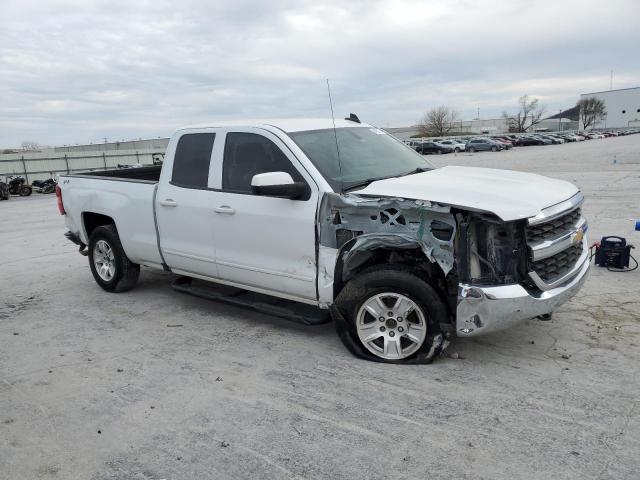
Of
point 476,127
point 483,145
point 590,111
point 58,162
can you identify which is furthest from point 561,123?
point 58,162

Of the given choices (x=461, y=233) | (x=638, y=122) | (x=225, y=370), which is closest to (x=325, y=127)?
(x=461, y=233)

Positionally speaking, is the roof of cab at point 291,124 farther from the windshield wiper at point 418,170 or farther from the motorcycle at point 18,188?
the motorcycle at point 18,188

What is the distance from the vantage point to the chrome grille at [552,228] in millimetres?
3801

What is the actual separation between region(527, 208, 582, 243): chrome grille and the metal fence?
79.6 ft

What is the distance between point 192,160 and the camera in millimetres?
5391

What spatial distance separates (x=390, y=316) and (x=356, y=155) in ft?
5.23

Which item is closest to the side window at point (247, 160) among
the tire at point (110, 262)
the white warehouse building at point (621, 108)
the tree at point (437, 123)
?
the tire at point (110, 262)

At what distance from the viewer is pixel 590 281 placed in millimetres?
6035

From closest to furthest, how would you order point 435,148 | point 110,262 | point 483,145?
point 110,262, point 483,145, point 435,148

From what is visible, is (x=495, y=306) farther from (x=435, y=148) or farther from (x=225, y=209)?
(x=435, y=148)

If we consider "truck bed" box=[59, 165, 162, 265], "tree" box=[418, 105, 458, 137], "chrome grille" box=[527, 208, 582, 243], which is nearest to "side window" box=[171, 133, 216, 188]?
"truck bed" box=[59, 165, 162, 265]

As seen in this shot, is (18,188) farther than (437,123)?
No

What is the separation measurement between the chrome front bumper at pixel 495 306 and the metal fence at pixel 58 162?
24435mm

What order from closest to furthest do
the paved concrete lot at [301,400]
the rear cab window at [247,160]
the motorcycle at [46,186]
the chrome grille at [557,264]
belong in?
the paved concrete lot at [301,400]
the chrome grille at [557,264]
the rear cab window at [247,160]
the motorcycle at [46,186]
